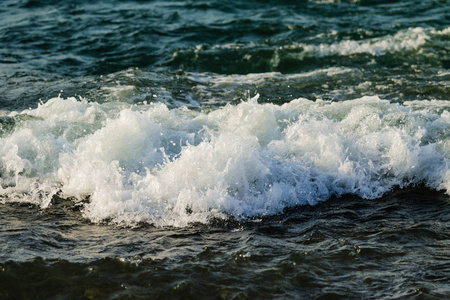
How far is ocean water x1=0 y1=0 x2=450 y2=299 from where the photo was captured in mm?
3828

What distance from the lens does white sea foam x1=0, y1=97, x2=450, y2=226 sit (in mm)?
4984

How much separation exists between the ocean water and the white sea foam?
16 mm

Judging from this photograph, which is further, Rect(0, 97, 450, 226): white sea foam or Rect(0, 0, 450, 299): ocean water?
Rect(0, 97, 450, 226): white sea foam

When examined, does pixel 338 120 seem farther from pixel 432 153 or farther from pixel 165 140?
pixel 165 140

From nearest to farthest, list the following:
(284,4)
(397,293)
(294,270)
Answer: (397,293) → (294,270) → (284,4)

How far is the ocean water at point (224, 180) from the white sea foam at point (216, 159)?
2 cm

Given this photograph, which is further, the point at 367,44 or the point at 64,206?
the point at 367,44

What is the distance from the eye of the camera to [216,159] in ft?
17.3

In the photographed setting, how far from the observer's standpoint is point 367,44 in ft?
36.9

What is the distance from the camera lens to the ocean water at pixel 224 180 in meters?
3.83

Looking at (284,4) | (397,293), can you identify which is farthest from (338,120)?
(284,4)

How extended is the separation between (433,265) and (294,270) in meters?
1.10

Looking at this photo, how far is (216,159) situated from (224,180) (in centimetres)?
26

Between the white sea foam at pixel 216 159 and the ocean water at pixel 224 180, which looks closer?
the ocean water at pixel 224 180
